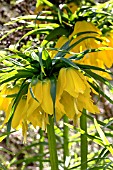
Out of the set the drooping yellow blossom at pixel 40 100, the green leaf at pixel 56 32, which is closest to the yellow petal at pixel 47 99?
the drooping yellow blossom at pixel 40 100

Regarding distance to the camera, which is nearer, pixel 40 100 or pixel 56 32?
pixel 40 100

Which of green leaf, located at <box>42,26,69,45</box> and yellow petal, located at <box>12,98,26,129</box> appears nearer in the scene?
yellow petal, located at <box>12,98,26,129</box>

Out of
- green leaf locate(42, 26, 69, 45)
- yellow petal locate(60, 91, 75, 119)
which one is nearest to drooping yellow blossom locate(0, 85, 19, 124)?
yellow petal locate(60, 91, 75, 119)

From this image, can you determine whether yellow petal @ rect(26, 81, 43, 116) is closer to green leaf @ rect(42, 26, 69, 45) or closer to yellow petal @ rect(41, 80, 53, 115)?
yellow petal @ rect(41, 80, 53, 115)

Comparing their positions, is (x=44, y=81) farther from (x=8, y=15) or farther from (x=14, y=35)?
(x=8, y=15)

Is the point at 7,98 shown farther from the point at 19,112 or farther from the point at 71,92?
the point at 71,92

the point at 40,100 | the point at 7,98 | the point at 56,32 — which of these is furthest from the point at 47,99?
the point at 56,32

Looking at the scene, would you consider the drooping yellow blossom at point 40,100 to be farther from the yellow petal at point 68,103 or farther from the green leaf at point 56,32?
the green leaf at point 56,32

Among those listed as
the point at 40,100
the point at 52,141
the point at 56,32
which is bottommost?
the point at 52,141
